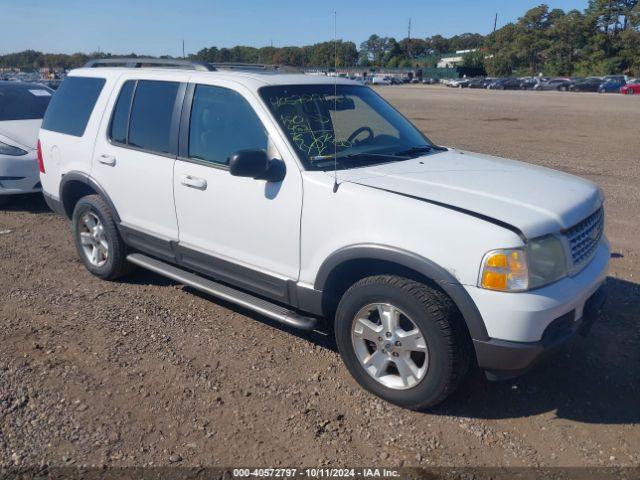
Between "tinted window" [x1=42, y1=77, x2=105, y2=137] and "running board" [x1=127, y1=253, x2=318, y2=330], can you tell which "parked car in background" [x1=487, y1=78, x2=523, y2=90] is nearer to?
"tinted window" [x1=42, y1=77, x2=105, y2=137]

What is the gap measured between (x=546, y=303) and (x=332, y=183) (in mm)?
1409

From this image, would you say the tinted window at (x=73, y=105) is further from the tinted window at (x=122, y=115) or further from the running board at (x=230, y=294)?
the running board at (x=230, y=294)

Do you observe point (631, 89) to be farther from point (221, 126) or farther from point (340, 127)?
point (221, 126)

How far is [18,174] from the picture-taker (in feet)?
26.2

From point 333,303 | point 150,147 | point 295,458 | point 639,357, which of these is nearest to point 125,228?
point 150,147

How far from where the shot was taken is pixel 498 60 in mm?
98000

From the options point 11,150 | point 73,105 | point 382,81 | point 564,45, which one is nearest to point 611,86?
point 382,81

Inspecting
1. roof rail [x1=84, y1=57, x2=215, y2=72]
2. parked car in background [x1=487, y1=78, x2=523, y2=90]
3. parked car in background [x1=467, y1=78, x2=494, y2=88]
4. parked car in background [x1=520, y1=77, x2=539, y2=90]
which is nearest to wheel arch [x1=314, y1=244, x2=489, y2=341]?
roof rail [x1=84, y1=57, x2=215, y2=72]

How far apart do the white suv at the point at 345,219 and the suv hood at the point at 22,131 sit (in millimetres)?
3232

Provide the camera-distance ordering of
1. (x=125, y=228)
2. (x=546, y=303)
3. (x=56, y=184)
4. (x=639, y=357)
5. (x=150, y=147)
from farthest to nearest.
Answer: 1. (x=56, y=184)
2. (x=125, y=228)
3. (x=150, y=147)
4. (x=639, y=357)
5. (x=546, y=303)

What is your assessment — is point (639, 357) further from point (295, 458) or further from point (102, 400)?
point (102, 400)

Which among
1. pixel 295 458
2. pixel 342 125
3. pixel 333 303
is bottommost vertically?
pixel 295 458

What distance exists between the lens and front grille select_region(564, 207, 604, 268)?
11.2ft

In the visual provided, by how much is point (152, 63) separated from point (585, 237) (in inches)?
149
